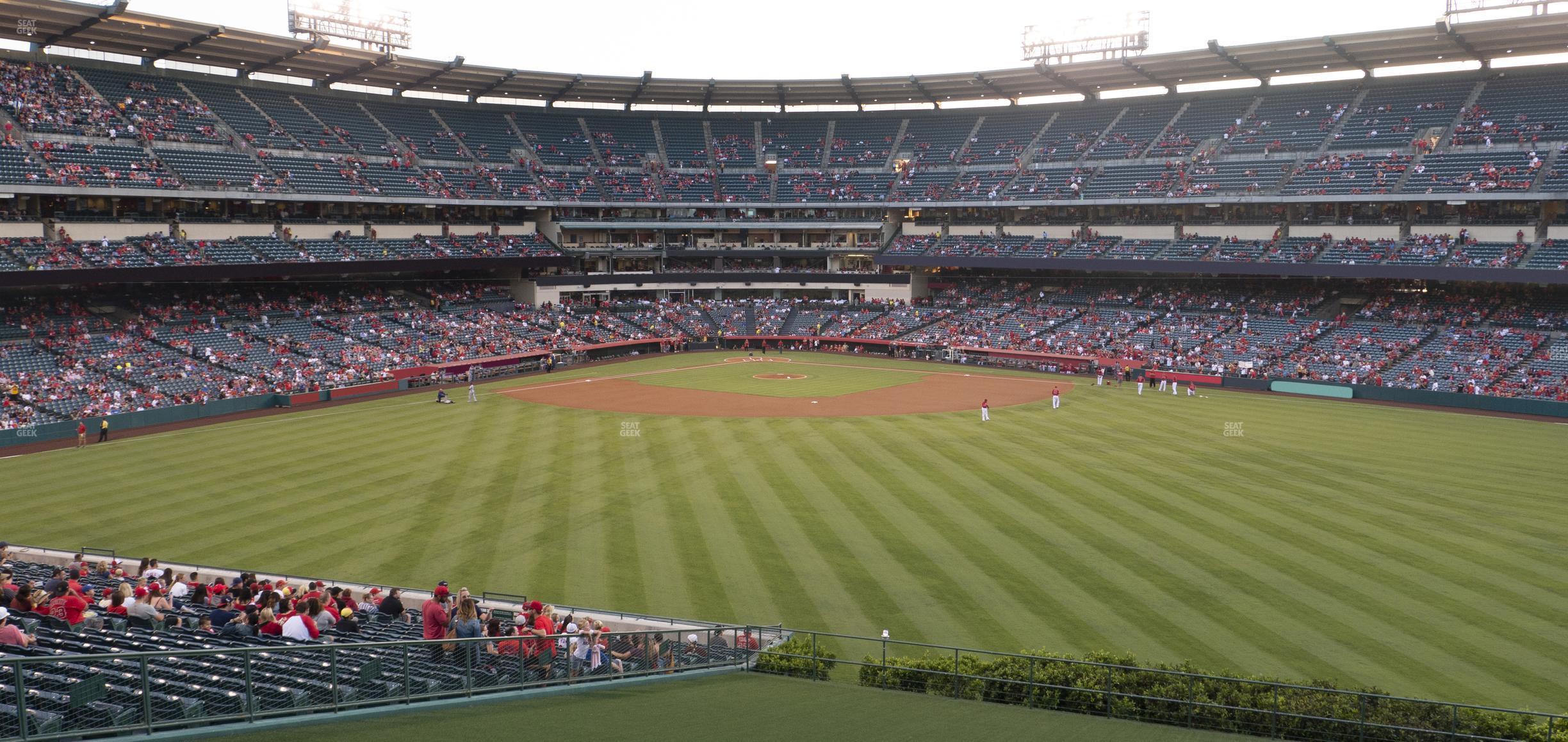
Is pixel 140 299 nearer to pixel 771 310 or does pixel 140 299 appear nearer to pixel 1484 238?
pixel 771 310

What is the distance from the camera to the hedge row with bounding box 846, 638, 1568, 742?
1191cm

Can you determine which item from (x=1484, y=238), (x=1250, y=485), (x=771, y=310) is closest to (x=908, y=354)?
(x=771, y=310)

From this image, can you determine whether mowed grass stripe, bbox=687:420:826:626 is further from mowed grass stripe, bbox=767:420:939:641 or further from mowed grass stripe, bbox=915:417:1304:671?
mowed grass stripe, bbox=915:417:1304:671

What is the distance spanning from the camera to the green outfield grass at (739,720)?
9495mm

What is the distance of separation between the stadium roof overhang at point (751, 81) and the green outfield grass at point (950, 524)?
1127 inches

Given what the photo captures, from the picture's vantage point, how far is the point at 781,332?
7731 cm

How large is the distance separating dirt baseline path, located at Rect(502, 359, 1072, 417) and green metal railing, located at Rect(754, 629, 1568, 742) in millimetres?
30025

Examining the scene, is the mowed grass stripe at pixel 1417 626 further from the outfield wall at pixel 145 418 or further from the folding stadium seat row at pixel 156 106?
the folding stadium seat row at pixel 156 106

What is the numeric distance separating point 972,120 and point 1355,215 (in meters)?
34.1

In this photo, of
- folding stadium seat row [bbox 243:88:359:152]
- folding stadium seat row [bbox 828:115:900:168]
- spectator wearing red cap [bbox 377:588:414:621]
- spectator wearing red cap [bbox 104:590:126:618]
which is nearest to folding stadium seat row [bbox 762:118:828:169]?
folding stadium seat row [bbox 828:115:900:168]

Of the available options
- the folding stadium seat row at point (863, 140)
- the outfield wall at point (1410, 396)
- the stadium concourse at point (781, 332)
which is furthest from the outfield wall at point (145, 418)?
the folding stadium seat row at point (863, 140)

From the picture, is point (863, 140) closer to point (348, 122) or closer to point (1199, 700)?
point (348, 122)

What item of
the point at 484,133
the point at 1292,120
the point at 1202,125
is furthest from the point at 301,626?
the point at 1202,125

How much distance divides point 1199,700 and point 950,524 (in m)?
12.7
